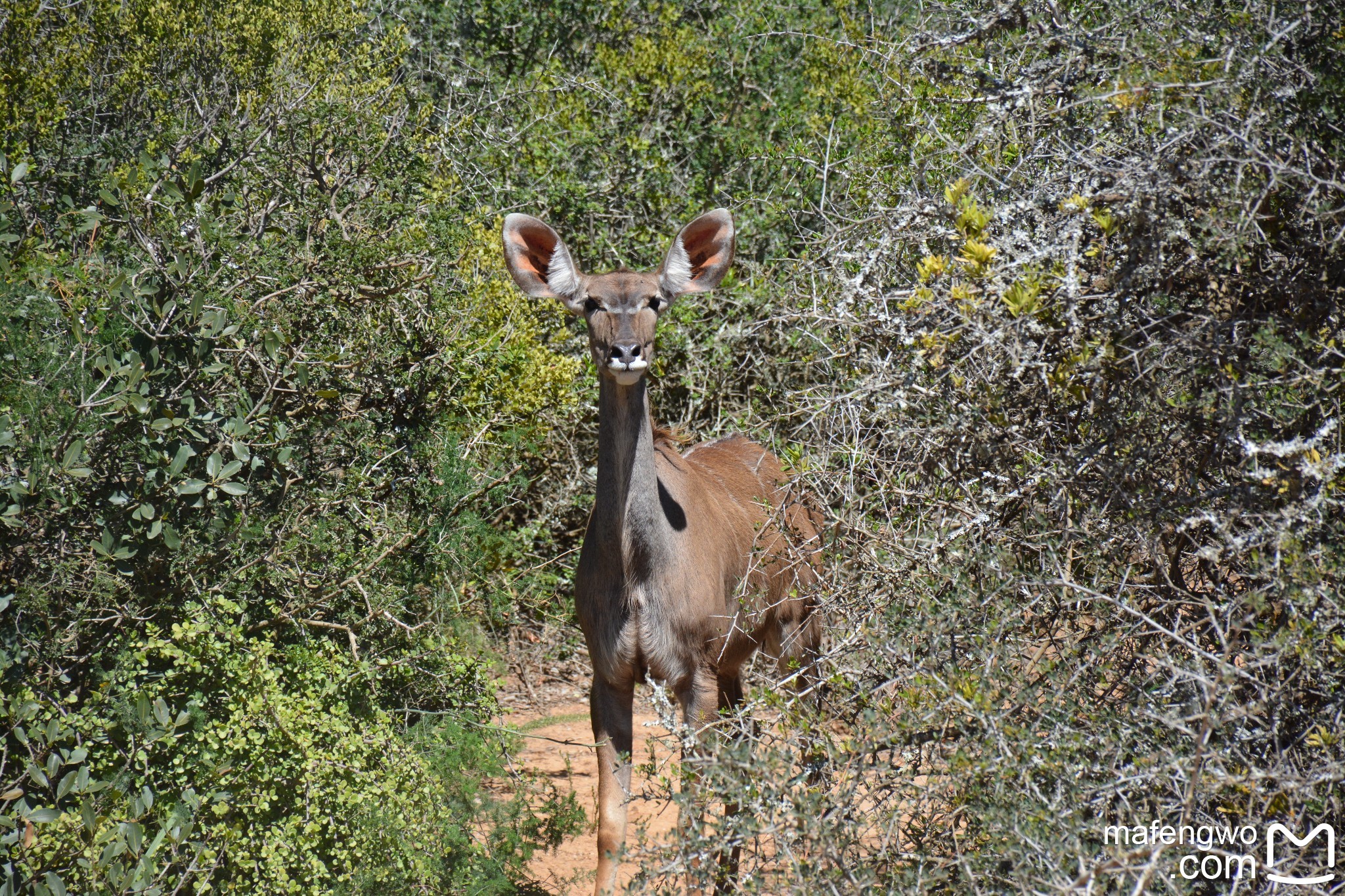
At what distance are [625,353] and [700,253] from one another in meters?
0.97

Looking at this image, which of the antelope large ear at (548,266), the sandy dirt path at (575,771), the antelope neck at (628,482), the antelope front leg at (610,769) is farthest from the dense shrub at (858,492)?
the antelope large ear at (548,266)

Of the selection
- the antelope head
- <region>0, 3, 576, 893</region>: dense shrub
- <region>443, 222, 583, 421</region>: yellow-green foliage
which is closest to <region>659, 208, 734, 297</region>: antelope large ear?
the antelope head

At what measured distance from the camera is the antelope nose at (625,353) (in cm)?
514

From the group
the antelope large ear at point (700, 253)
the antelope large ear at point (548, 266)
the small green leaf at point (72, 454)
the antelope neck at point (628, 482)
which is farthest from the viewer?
the antelope large ear at point (700, 253)

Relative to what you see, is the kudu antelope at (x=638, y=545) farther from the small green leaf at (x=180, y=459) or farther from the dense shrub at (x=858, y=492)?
the small green leaf at (x=180, y=459)

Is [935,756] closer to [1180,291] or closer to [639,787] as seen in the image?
[1180,291]

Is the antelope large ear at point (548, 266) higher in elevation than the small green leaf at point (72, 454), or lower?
lower

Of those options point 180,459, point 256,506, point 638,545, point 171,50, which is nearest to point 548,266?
point 638,545

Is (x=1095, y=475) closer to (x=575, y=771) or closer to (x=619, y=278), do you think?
(x=619, y=278)

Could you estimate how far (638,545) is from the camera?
5445 mm

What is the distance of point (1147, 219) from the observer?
3.72 meters

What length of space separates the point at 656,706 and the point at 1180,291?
2260 mm

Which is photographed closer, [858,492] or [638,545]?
[858,492]

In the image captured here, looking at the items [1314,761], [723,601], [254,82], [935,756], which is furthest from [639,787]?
[254,82]
